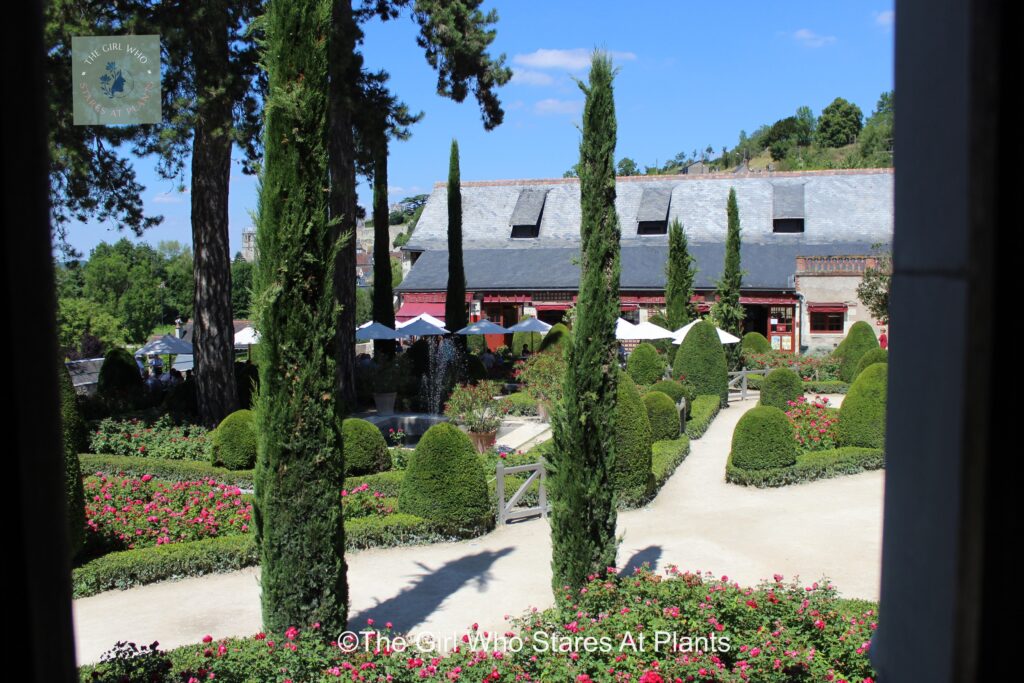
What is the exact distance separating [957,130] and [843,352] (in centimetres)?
2660

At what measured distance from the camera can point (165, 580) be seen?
353 inches

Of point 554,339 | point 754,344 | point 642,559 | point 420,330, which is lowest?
point 642,559

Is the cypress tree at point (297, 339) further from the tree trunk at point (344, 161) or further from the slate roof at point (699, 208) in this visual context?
the slate roof at point (699, 208)

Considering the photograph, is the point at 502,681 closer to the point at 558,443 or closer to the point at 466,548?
the point at 558,443

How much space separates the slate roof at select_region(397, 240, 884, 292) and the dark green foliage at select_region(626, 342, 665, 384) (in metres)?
12.6

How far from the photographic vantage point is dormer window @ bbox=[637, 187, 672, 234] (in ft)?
127

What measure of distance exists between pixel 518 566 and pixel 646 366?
39.2 feet

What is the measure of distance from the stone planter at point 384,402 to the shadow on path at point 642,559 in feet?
35.4

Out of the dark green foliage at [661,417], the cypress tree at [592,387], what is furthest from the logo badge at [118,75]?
A: the dark green foliage at [661,417]

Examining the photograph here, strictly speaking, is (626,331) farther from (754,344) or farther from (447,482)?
(447,482)

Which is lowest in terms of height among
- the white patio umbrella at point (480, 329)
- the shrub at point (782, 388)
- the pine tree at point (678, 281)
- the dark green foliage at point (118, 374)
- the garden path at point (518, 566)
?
the garden path at point (518, 566)

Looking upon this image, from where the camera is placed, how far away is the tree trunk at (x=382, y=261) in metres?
26.7

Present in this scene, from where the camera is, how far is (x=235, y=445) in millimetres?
13391

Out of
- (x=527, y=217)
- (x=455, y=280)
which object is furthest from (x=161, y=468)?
(x=527, y=217)
